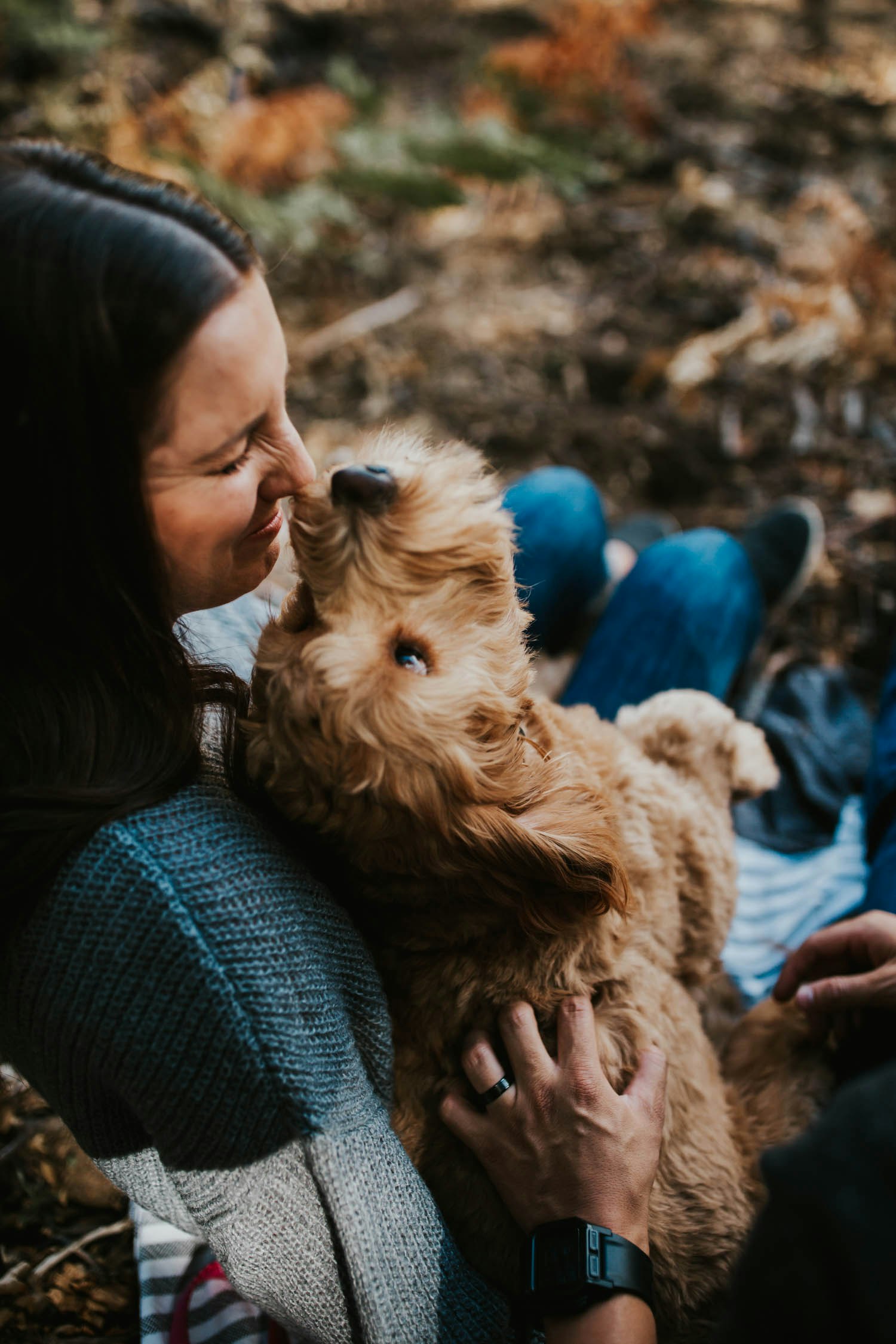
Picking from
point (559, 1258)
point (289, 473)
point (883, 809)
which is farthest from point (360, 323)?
point (559, 1258)

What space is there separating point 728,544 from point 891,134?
4.57 meters

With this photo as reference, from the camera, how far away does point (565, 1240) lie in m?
1.21

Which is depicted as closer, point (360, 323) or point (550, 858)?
point (550, 858)

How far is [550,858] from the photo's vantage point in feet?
3.93

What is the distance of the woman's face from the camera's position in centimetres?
115

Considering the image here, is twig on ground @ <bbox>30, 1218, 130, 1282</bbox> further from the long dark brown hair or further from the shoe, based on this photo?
the shoe

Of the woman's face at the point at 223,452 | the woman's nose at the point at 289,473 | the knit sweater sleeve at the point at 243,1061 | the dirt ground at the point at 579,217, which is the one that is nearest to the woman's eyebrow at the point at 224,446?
the woman's face at the point at 223,452

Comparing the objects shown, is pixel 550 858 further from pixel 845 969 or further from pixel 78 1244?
pixel 78 1244

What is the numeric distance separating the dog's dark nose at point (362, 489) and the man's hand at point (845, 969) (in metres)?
1.25

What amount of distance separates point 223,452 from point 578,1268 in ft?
4.22

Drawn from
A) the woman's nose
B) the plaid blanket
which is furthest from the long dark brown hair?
the plaid blanket

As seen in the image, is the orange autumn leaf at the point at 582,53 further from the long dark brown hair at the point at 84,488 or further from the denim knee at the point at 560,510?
the long dark brown hair at the point at 84,488

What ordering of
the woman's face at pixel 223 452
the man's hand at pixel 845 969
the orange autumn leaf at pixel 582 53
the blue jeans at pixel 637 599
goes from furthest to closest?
the orange autumn leaf at pixel 582 53
the blue jeans at pixel 637 599
the man's hand at pixel 845 969
the woman's face at pixel 223 452

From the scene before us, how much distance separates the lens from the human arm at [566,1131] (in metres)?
1.25
